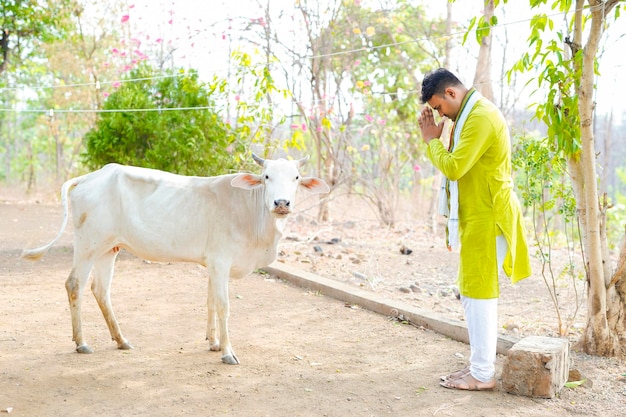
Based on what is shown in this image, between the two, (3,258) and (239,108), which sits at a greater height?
(239,108)

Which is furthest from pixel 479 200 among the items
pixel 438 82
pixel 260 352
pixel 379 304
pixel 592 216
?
pixel 379 304

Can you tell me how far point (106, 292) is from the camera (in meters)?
4.71

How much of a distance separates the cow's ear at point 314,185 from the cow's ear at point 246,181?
1.00 feet

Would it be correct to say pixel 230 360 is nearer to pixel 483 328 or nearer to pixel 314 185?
pixel 314 185

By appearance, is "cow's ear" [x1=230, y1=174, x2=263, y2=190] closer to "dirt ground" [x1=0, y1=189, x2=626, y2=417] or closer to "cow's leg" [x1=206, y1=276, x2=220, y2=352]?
"cow's leg" [x1=206, y1=276, x2=220, y2=352]

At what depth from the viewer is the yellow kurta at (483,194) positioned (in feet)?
12.3

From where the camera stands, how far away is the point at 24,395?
370cm

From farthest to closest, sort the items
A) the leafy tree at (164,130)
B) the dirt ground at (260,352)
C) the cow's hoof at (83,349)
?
the leafy tree at (164,130) < the cow's hoof at (83,349) < the dirt ground at (260,352)

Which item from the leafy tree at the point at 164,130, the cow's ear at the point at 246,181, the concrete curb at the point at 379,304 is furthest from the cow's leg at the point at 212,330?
the leafy tree at the point at 164,130

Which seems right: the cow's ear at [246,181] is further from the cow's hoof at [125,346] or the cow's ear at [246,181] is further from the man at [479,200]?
the cow's hoof at [125,346]

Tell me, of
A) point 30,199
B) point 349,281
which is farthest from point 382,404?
point 30,199

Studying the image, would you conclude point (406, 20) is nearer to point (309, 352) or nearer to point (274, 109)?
point (274, 109)

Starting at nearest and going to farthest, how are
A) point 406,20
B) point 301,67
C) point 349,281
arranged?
point 349,281 → point 301,67 → point 406,20

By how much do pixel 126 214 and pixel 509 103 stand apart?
8.61m
